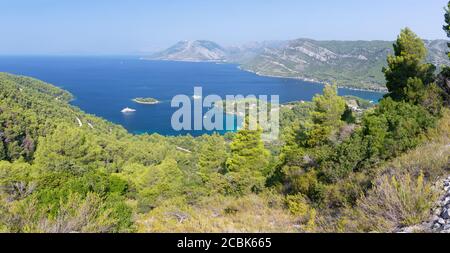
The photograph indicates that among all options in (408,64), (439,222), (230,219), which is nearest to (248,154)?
(408,64)

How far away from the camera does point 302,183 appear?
9852mm

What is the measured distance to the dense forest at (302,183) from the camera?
5.50 metres

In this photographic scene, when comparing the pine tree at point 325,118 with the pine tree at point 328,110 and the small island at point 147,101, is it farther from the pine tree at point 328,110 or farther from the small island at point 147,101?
the small island at point 147,101

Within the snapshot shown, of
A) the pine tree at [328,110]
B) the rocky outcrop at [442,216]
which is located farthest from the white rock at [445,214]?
the pine tree at [328,110]

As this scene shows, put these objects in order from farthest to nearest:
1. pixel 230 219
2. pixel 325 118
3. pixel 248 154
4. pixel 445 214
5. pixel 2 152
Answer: pixel 2 152, pixel 248 154, pixel 325 118, pixel 230 219, pixel 445 214

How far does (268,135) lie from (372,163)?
167 feet

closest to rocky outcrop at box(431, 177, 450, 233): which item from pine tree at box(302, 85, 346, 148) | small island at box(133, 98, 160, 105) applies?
pine tree at box(302, 85, 346, 148)

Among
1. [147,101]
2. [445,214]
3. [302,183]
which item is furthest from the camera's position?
[147,101]

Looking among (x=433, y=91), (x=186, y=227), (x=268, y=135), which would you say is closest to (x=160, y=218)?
(x=186, y=227)

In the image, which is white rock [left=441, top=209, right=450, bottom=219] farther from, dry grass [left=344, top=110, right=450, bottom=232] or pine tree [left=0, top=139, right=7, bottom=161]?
pine tree [left=0, top=139, right=7, bottom=161]

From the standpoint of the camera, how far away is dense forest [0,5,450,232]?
18.0 ft

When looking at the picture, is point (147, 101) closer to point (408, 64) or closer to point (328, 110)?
point (328, 110)

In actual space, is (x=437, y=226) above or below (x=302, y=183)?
above
